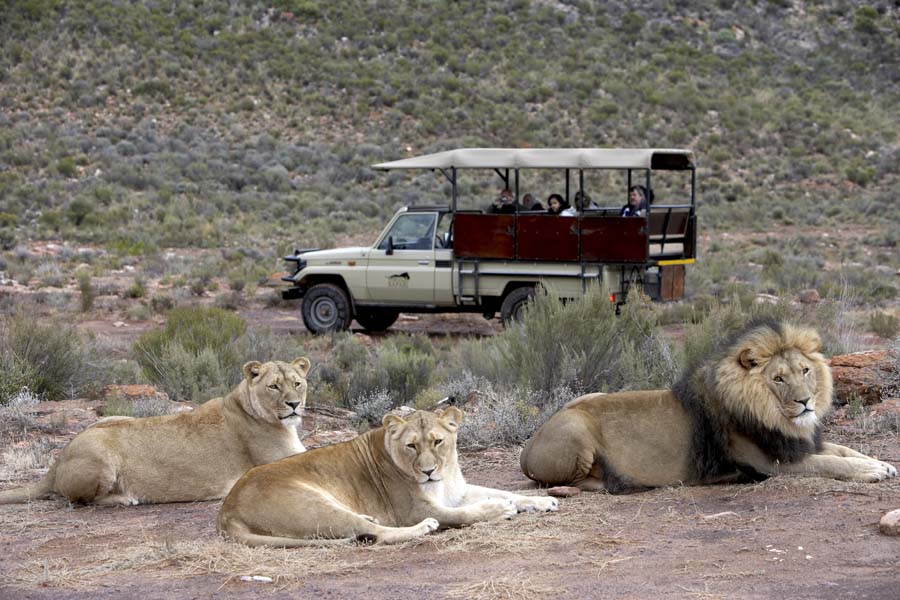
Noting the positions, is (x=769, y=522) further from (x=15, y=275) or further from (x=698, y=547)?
(x=15, y=275)

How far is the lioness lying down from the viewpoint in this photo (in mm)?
6523

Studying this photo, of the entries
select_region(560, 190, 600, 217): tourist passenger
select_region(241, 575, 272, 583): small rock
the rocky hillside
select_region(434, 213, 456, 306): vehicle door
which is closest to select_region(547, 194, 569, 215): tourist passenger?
select_region(560, 190, 600, 217): tourist passenger

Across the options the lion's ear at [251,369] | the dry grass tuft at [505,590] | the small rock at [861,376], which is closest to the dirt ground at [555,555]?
the dry grass tuft at [505,590]

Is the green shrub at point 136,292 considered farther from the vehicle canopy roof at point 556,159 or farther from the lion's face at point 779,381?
the lion's face at point 779,381

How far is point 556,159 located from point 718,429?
11435 mm

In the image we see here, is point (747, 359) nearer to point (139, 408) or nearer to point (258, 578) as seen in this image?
point (258, 578)

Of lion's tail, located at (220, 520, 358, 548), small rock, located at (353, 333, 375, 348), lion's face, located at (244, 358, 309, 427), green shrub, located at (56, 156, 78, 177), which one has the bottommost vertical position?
small rock, located at (353, 333, 375, 348)

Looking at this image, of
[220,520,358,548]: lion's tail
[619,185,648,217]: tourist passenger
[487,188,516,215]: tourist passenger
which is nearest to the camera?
[220,520,358,548]: lion's tail

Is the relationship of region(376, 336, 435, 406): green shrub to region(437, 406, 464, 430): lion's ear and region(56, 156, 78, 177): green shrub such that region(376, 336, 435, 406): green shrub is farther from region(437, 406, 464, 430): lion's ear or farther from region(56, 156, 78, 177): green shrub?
region(56, 156, 78, 177): green shrub

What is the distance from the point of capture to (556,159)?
18.5 metres

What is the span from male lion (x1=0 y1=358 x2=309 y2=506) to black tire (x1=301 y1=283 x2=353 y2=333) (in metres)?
11.6

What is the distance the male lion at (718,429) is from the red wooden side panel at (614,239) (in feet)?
34.1

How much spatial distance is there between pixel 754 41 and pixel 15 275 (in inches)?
1661

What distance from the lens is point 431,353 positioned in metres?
17.7
